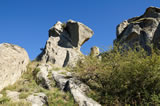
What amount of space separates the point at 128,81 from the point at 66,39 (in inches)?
748

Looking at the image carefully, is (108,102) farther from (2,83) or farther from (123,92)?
(2,83)

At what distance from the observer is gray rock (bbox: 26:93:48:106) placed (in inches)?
276

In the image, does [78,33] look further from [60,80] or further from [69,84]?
[69,84]

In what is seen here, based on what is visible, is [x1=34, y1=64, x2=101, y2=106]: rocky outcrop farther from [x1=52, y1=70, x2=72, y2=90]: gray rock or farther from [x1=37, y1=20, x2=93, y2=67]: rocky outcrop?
[x1=37, y1=20, x2=93, y2=67]: rocky outcrop

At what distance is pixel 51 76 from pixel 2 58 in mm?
3576

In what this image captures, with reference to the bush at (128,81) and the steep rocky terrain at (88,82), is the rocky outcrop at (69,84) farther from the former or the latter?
the bush at (128,81)

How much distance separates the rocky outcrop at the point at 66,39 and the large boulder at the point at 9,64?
9811 millimetres

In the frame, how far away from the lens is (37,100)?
7246 mm

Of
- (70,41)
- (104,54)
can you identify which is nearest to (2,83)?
(104,54)

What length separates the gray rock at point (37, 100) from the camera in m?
7.02

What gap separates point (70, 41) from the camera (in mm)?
26016

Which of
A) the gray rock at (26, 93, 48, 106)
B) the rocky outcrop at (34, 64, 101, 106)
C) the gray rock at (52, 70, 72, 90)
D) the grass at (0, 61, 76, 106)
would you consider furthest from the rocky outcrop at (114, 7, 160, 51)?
the gray rock at (26, 93, 48, 106)

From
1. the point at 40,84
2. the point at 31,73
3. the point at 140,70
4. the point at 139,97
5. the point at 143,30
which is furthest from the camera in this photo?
the point at 143,30

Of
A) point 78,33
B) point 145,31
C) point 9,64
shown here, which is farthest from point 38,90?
point 78,33
